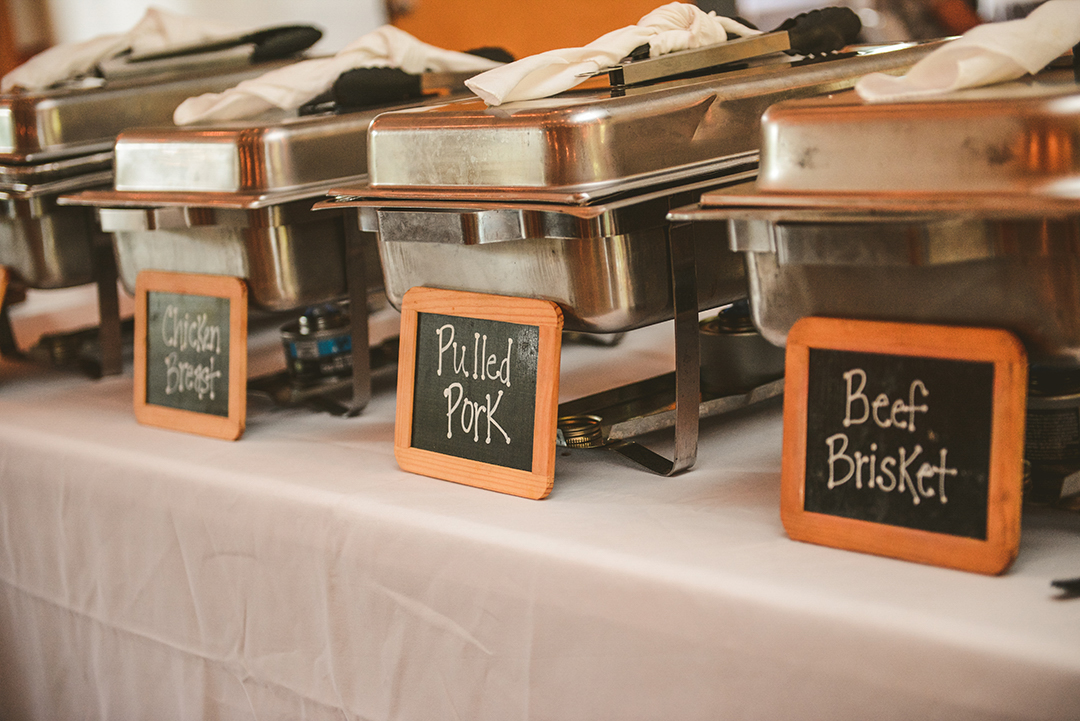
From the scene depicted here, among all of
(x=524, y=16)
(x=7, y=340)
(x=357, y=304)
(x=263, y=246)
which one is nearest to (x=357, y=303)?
(x=357, y=304)

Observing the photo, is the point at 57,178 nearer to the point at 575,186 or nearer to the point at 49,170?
the point at 49,170

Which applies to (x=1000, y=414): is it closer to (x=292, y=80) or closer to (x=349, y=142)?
(x=349, y=142)

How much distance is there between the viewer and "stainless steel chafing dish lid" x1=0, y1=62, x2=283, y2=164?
1573mm

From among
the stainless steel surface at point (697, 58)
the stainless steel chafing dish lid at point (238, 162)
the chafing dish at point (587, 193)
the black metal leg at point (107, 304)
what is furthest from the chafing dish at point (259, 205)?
the stainless steel surface at point (697, 58)

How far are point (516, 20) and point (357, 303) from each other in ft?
5.10

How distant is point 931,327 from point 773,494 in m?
0.25

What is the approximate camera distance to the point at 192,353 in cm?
133

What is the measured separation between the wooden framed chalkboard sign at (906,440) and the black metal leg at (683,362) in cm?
16

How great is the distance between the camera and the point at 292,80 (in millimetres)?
1419

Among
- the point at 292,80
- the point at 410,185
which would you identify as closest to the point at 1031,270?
the point at 410,185

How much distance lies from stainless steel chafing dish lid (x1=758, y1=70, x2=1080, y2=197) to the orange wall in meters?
1.43

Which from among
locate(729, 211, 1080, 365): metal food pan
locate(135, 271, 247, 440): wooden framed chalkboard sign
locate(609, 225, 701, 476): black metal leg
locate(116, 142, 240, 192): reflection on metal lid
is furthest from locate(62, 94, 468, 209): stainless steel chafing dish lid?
locate(729, 211, 1080, 365): metal food pan

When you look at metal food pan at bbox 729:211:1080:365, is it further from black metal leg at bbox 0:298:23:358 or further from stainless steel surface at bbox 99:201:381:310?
black metal leg at bbox 0:298:23:358

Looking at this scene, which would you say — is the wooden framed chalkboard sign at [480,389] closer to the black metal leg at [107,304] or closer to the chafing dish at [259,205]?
the chafing dish at [259,205]
